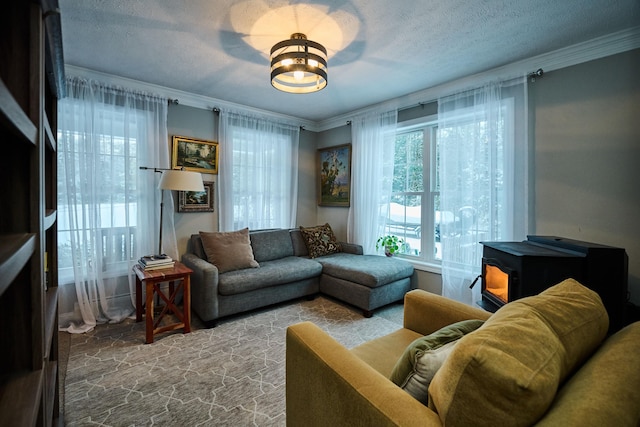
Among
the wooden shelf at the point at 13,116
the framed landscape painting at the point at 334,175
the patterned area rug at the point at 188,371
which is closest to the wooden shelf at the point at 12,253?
the wooden shelf at the point at 13,116

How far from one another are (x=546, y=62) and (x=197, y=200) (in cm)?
389

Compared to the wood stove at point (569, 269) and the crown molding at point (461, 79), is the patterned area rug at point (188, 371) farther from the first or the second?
the crown molding at point (461, 79)

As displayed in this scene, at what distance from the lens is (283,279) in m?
3.30

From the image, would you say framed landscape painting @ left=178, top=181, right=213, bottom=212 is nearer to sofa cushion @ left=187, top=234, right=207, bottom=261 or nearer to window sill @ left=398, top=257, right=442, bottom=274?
sofa cushion @ left=187, top=234, right=207, bottom=261

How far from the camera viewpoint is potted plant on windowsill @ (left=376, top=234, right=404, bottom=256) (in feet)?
12.6

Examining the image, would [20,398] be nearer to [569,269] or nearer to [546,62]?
[569,269]

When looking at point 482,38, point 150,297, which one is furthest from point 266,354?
point 482,38

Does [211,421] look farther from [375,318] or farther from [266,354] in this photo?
[375,318]

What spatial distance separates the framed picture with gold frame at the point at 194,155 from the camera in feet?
11.5

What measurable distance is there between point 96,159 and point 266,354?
253 centimetres

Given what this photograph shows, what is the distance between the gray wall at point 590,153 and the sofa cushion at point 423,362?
6.87ft

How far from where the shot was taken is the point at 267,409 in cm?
176

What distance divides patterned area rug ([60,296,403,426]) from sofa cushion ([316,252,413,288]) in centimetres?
40

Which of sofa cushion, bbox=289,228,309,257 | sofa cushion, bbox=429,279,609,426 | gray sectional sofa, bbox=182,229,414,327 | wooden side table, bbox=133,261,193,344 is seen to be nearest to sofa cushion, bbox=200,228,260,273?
gray sectional sofa, bbox=182,229,414,327
